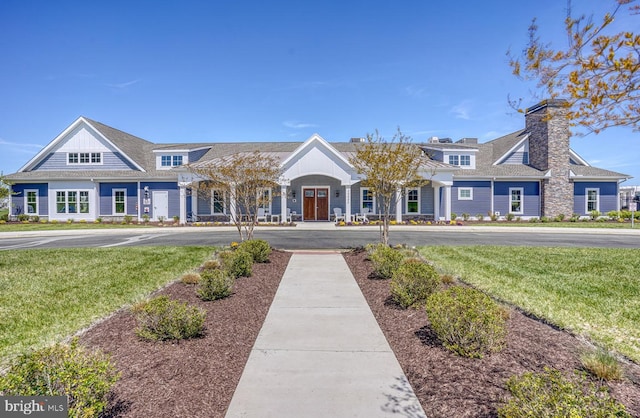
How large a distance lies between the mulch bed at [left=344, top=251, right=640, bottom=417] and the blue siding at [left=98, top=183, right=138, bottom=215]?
25.3 meters

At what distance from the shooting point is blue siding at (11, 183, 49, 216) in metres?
26.1

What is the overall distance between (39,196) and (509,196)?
35.5 meters

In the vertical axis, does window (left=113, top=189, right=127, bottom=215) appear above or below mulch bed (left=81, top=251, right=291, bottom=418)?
above

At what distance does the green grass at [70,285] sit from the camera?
17.2ft

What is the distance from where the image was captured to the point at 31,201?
26359 millimetres

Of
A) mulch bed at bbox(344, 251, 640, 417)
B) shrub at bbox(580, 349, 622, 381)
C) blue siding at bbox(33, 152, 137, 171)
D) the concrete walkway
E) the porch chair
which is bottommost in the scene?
the concrete walkway

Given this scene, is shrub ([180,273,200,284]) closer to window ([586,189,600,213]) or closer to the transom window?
the transom window

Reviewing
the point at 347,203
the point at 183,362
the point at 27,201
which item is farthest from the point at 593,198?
the point at 27,201

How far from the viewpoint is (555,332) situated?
4883 millimetres

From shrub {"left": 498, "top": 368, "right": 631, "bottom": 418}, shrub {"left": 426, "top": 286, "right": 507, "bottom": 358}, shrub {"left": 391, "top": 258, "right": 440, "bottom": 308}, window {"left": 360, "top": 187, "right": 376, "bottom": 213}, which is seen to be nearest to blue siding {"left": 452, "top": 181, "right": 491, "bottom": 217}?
window {"left": 360, "top": 187, "right": 376, "bottom": 213}

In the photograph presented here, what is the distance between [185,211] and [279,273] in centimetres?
1763

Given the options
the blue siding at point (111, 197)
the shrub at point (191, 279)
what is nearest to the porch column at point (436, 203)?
the shrub at point (191, 279)

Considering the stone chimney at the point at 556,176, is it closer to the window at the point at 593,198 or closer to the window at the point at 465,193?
the window at the point at 593,198

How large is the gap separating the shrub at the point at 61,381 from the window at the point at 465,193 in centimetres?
2644
